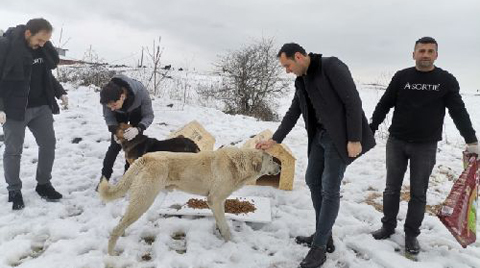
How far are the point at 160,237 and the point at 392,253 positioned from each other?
2.58 metres

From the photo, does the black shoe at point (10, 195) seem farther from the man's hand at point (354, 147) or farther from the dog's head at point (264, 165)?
the man's hand at point (354, 147)

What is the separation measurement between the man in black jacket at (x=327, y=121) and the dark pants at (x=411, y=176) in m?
0.72

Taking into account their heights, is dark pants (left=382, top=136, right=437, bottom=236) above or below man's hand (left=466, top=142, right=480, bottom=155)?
below

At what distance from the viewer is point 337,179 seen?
3.43m

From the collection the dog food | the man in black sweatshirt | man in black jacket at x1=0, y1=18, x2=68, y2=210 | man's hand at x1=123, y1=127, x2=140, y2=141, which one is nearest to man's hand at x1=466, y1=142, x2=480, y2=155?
the man in black sweatshirt

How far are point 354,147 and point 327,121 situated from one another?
336 mm

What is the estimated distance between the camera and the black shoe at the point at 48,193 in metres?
4.93

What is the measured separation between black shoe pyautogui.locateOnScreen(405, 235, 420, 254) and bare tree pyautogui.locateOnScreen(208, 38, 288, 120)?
16.7 metres

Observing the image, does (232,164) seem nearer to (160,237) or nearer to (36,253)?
(160,237)

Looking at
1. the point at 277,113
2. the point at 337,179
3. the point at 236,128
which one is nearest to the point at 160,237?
the point at 337,179

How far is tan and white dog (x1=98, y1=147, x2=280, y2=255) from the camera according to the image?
372 centimetres

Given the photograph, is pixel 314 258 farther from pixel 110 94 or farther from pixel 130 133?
pixel 110 94

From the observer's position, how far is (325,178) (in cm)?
348

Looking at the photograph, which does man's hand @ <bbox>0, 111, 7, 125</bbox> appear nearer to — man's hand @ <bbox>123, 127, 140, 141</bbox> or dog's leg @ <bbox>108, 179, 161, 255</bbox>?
man's hand @ <bbox>123, 127, 140, 141</bbox>
